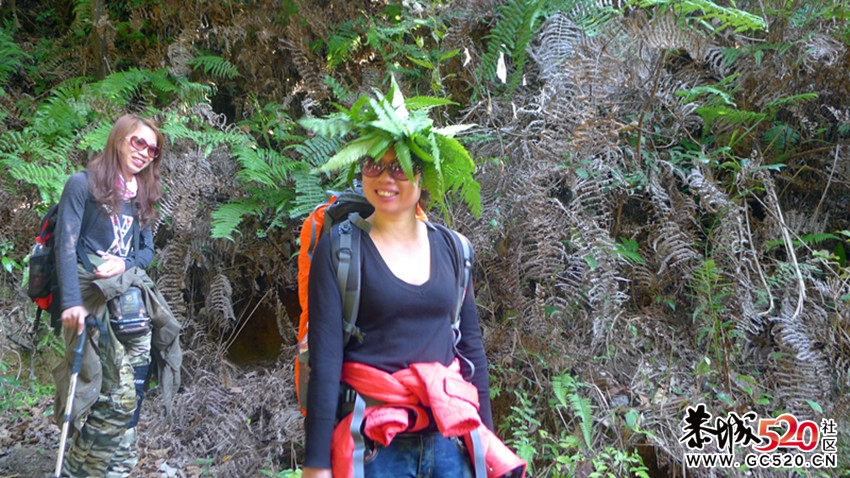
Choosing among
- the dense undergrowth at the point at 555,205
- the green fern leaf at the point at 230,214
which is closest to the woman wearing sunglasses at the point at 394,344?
the dense undergrowth at the point at 555,205

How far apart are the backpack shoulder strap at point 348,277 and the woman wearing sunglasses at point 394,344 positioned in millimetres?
20

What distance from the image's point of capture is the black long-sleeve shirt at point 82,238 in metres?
3.69

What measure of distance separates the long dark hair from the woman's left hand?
30 centimetres

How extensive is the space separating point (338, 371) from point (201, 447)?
3.39 m

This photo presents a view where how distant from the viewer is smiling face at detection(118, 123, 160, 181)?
4012 mm

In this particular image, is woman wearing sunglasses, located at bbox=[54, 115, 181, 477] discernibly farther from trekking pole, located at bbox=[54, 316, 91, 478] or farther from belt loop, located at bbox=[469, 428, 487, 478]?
belt loop, located at bbox=[469, 428, 487, 478]

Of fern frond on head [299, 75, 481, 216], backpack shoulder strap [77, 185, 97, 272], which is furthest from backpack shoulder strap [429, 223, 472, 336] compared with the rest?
backpack shoulder strap [77, 185, 97, 272]

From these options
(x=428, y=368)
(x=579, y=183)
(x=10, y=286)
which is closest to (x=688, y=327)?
(x=579, y=183)

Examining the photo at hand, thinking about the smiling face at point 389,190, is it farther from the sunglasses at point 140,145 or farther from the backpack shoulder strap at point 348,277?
the sunglasses at point 140,145

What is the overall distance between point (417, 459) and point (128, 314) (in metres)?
2.61

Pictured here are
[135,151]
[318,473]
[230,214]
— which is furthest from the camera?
Result: [230,214]

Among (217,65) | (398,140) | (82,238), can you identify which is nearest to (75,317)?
(82,238)

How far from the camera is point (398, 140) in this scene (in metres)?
2.28

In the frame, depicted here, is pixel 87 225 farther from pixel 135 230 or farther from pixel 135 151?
pixel 135 151
